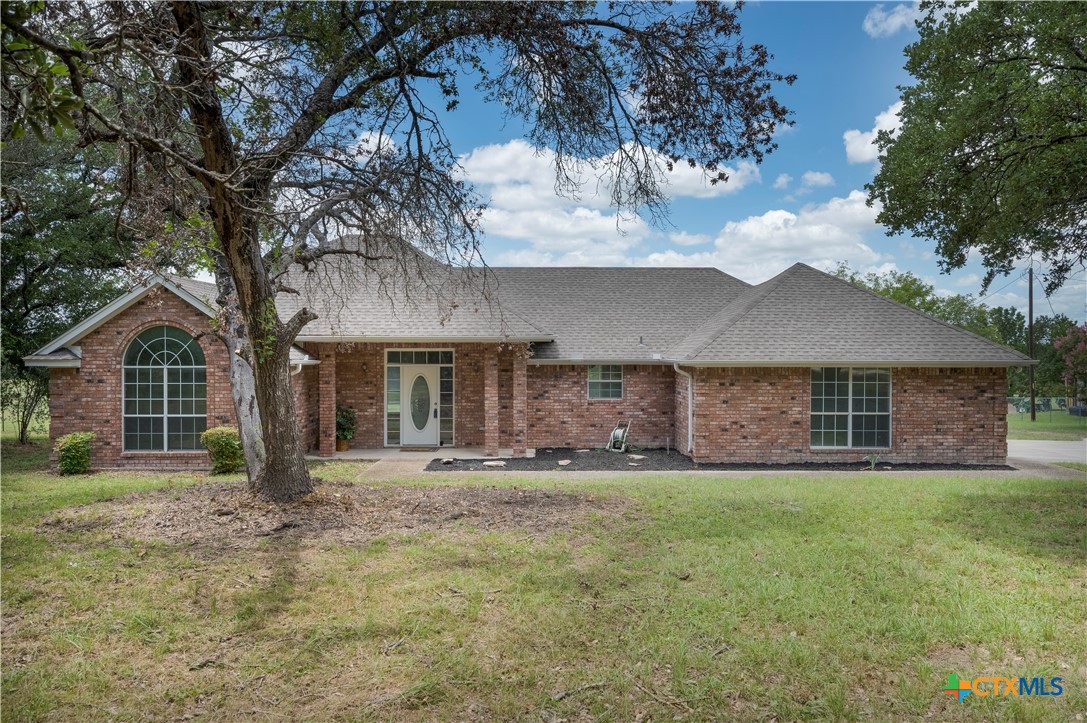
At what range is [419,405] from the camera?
1673cm

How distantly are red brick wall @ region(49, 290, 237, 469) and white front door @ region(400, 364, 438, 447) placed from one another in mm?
4211

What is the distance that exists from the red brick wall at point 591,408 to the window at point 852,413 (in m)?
3.82

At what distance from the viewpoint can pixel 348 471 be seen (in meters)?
13.0

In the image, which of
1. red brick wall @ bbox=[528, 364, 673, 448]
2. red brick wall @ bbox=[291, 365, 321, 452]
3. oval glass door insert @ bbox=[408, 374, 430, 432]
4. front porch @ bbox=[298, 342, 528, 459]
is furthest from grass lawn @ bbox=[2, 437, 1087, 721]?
oval glass door insert @ bbox=[408, 374, 430, 432]

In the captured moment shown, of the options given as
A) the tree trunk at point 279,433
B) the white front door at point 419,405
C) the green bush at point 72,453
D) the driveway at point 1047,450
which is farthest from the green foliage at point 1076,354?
the green bush at point 72,453

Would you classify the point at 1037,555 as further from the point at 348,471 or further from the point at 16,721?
the point at 348,471

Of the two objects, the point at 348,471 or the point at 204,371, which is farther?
the point at 204,371

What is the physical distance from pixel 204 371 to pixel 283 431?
6.69 meters

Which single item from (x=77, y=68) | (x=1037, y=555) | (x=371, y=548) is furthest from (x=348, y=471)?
(x=1037, y=555)

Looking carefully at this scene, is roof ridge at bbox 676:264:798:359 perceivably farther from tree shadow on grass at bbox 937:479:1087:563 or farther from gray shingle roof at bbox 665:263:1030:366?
tree shadow on grass at bbox 937:479:1087:563

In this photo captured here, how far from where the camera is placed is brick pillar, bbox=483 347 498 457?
15.7m

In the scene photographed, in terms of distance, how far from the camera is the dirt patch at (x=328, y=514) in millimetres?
7848

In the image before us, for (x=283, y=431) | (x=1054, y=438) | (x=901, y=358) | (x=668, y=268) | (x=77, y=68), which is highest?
(x=668, y=268)

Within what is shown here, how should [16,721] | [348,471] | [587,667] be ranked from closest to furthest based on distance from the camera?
→ 1. [16,721]
2. [587,667]
3. [348,471]
